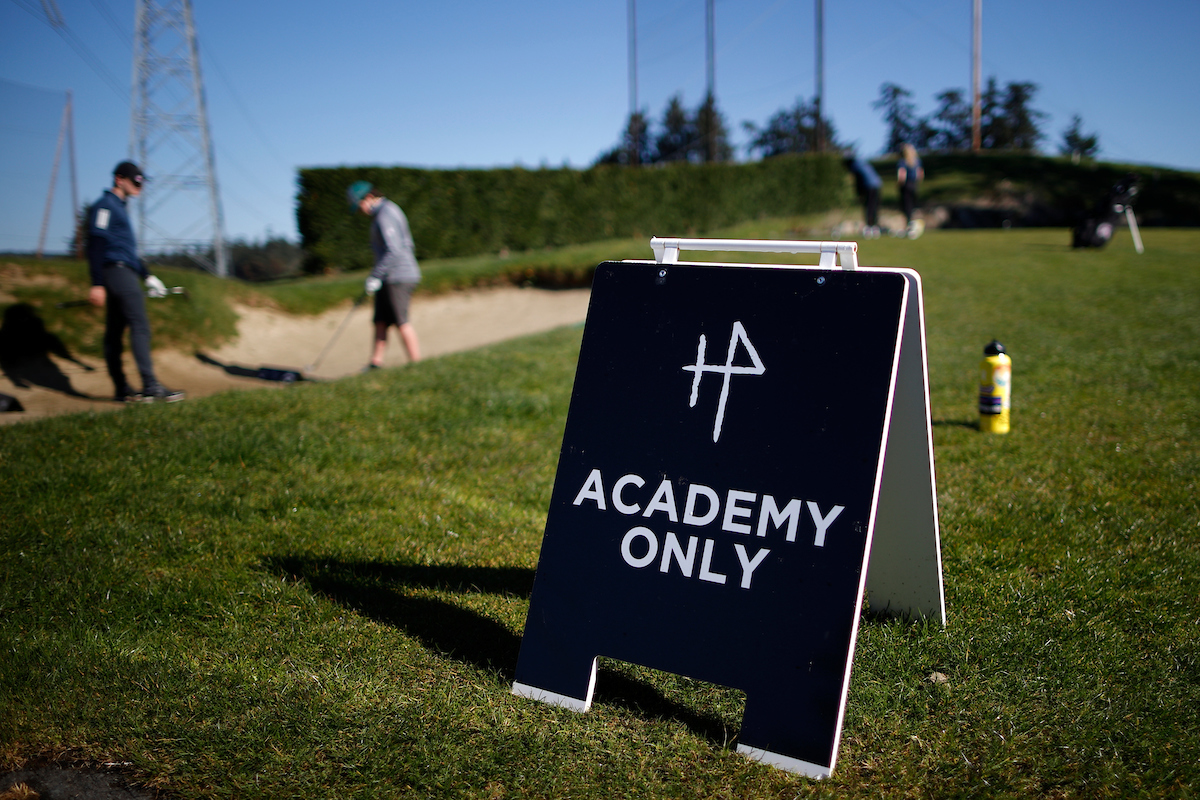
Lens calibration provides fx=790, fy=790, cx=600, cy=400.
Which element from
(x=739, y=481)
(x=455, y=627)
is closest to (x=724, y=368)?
(x=739, y=481)

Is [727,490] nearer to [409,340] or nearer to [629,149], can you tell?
[409,340]

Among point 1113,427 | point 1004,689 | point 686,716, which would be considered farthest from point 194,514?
point 1113,427

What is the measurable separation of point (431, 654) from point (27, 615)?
154 cm

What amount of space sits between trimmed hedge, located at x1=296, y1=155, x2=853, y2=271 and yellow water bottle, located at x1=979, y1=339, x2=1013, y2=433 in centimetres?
1788

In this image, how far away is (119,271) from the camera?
22.8 ft

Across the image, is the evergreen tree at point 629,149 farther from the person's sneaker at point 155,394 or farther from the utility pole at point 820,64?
the person's sneaker at point 155,394

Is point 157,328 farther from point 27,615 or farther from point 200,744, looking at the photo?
point 200,744

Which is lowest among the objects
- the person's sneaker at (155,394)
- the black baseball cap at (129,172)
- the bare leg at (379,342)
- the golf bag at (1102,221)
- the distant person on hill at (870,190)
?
the person's sneaker at (155,394)

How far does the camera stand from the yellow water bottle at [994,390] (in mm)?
4887

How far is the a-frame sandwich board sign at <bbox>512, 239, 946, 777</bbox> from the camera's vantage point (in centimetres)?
208

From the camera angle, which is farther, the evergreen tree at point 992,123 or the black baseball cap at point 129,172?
the evergreen tree at point 992,123

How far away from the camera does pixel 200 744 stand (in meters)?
2.14

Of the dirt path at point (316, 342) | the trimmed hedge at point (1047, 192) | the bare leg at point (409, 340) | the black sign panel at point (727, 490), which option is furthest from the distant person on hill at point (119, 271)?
the trimmed hedge at point (1047, 192)

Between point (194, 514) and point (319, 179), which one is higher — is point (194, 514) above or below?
below
